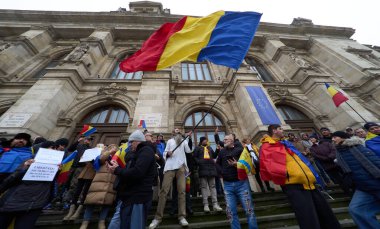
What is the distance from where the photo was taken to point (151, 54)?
4.25 meters

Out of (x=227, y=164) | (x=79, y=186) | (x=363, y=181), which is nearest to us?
(x=363, y=181)

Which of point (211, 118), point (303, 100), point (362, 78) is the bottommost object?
point (211, 118)

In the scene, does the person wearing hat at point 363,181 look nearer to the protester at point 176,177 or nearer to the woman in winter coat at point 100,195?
the protester at point 176,177

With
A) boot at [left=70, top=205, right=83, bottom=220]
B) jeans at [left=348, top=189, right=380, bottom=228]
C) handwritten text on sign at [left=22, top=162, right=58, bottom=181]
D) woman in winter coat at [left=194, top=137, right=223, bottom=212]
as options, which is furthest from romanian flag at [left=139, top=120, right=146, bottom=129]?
jeans at [left=348, top=189, right=380, bottom=228]

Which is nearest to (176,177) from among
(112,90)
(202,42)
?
(202,42)

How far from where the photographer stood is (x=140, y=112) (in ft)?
23.5

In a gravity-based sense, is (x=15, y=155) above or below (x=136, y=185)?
above

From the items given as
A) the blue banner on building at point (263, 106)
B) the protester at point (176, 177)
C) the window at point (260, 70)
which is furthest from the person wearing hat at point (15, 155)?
the window at point (260, 70)

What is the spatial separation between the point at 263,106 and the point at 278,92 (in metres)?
3.43

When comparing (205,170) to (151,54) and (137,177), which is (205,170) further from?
(151,54)

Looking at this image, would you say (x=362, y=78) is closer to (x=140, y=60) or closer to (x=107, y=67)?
(x=140, y=60)

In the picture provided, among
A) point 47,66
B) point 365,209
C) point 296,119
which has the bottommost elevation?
point 365,209

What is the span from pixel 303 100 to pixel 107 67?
13.4m

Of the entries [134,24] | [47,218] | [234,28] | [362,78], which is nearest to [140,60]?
[234,28]
